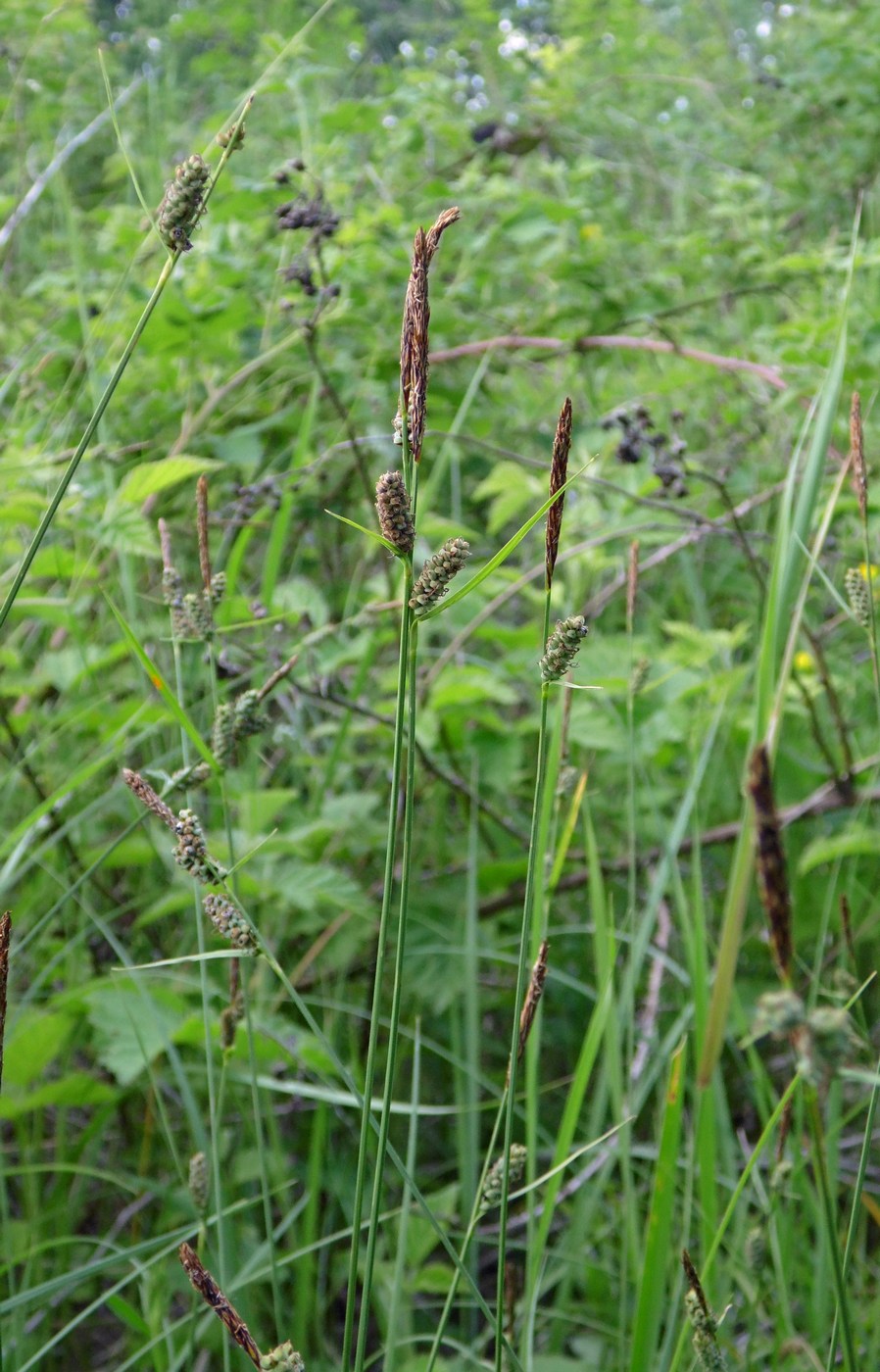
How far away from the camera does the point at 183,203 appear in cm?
53

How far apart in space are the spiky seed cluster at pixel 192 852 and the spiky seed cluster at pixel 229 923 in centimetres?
1

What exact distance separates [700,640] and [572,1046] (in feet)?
1.95

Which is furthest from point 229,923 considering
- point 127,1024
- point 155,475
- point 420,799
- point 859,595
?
point 420,799

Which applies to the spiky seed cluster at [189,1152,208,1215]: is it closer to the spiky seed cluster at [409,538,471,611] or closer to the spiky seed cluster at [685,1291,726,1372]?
the spiky seed cluster at [685,1291,726,1372]

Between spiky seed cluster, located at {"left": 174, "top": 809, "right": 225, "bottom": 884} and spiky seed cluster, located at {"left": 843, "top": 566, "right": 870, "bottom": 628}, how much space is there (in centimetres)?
42

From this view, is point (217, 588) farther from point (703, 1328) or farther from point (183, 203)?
point (703, 1328)

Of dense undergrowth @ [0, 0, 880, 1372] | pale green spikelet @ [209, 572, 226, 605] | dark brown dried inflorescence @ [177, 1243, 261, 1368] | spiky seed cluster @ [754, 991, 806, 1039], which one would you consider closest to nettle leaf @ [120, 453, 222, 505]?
dense undergrowth @ [0, 0, 880, 1372]

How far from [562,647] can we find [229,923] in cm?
21

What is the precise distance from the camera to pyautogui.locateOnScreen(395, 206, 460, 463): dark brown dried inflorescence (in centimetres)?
44

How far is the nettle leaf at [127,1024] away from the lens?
44.6 inches

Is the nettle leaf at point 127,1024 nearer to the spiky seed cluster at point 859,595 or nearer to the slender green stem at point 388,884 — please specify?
the slender green stem at point 388,884

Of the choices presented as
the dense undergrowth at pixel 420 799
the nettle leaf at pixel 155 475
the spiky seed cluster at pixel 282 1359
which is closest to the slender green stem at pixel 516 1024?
the dense undergrowth at pixel 420 799

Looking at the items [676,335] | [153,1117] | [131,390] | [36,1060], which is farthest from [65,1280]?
[676,335]

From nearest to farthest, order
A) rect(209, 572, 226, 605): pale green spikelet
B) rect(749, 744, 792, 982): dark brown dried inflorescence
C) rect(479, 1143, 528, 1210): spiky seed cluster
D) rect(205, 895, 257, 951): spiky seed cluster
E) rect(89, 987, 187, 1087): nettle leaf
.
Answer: rect(749, 744, 792, 982): dark brown dried inflorescence, rect(205, 895, 257, 951): spiky seed cluster, rect(479, 1143, 528, 1210): spiky seed cluster, rect(209, 572, 226, 605): pale green spikelet, rect(89, 987, 187, 1087): nettle leaf
